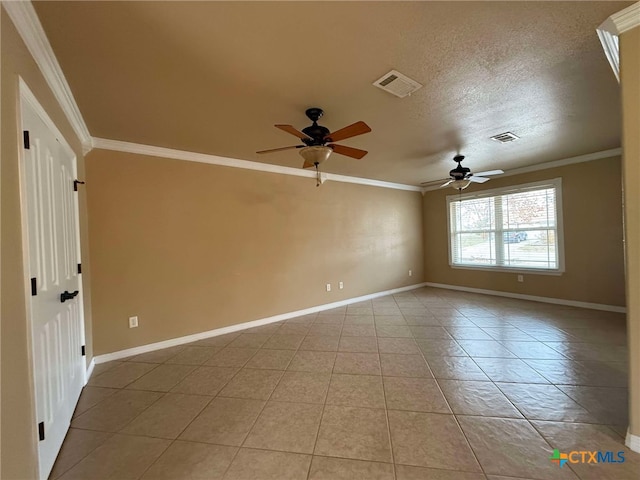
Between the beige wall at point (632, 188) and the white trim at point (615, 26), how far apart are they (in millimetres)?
41

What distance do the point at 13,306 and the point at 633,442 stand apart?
3409mm

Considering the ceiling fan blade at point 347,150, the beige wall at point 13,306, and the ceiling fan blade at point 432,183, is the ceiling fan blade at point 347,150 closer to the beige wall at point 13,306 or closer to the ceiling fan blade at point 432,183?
the beige wall at point 13,306

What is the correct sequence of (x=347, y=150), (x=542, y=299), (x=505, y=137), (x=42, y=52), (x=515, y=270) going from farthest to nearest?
(x=515, y=270) < (x=542, y=299) < (x=505, y=137) < (x=347, y=150) < (x=42, y=52)

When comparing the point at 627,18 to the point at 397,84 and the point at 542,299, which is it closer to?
the point at 397,84

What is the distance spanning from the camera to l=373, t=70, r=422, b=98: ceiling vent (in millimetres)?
1938

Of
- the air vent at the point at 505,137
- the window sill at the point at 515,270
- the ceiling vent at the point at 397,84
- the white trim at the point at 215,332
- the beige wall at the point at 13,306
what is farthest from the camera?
the window sill at the point at 515,270

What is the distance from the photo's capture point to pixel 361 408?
196cm

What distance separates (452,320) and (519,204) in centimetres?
298

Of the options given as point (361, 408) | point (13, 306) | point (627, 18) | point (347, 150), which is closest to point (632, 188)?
point (627, 18)

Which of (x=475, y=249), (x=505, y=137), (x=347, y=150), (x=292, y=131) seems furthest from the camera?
(x=475, y=249)

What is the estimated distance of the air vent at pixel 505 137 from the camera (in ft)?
10.5

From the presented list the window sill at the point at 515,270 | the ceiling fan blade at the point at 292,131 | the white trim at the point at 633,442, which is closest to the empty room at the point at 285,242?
the white trim at the point at 633,442

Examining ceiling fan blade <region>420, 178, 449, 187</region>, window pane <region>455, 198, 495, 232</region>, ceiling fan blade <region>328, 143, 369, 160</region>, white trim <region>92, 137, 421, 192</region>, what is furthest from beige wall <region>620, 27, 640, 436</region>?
window pane <region>455, 198, 495, 232</region>

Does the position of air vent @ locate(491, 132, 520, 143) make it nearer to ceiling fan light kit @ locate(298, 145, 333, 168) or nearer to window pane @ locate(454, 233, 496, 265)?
ceiling fan light kit @ locate(298, 145, 333, 168)
